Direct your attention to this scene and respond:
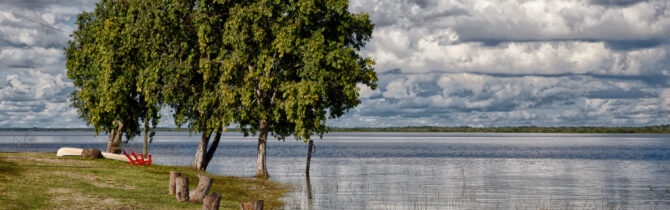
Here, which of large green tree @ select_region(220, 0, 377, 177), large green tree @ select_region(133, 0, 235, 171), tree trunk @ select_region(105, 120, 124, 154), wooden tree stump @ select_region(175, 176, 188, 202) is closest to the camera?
wooden tree stump @ select_region(175, 176, 188, 202)

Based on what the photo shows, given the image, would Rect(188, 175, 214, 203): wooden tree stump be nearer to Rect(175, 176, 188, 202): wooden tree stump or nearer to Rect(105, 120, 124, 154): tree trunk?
Rect(175, 176, 188, 202): wooden tree stump

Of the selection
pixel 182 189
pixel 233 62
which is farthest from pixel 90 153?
pixel 182 189

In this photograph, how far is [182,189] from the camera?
81.9ft

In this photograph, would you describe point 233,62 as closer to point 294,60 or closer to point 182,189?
point 294,60

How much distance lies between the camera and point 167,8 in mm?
37594

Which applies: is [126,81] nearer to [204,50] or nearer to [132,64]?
[132,64]

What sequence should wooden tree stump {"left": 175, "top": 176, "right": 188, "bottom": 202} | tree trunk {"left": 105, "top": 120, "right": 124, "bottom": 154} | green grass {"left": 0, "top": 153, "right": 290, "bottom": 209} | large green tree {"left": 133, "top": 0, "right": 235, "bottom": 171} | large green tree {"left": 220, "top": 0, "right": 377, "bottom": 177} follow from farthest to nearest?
tree trunk {"left": 105, "top": 120, "right": 124, "bottom": 154}, large green tree {"left": 133, "top": 0, "right": 235, "bottom": 171}, large green tree {"left": 220, "top": 0, "right": 377, "bottom": 177}, wooden tree stump {"left": 175, "top": 176, "right": 188, "bottom": 202}, green grass {"left": 0, "top": 153, "right": 290, "bottom": 209}

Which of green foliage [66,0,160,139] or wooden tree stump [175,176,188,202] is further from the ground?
green foliage [66,0,160,139]

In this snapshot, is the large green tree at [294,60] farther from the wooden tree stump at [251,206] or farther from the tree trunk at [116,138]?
the wooden tree stump at [251,206]

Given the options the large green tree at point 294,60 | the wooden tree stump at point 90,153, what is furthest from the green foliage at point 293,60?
the wooden tree stump at point 90,153

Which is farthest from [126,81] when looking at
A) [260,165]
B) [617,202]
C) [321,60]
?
[617,202]

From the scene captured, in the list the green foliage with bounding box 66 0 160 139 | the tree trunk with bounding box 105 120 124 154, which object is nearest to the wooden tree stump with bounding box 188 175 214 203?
the green foliage with bounding box 66 0 160 139

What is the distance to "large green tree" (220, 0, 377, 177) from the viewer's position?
35625 millimetres

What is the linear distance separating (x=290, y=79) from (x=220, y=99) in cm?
423
